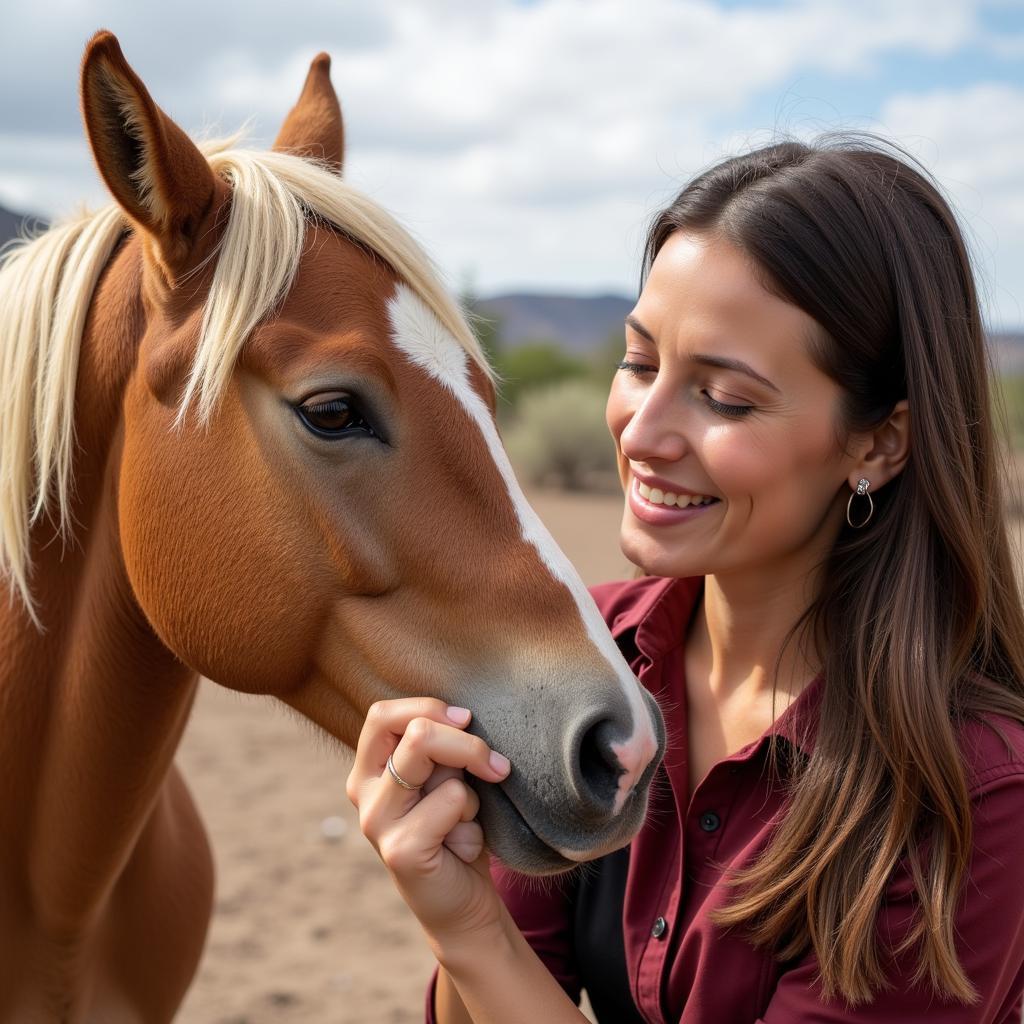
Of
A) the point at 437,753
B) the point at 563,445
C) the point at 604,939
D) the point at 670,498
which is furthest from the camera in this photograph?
the point at 563,445

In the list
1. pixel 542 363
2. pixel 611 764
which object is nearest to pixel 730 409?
pixel 611 764

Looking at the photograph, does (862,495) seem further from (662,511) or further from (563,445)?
(563,445)

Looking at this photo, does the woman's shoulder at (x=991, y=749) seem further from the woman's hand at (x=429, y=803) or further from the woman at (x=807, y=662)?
the woman's hand at (x=429, y=803)

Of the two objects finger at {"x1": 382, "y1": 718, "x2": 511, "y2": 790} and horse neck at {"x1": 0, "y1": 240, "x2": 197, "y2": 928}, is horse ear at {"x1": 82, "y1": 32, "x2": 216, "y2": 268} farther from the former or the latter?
finger at {"x1": 382, "y1": 718, "x2": 511, "y2": 790}

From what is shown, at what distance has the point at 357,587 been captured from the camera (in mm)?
1772

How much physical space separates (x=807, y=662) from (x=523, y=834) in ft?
2.33

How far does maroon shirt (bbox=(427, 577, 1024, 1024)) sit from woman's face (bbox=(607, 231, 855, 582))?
1.05 ft

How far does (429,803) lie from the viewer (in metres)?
1.61

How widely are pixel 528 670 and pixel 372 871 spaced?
156 inches

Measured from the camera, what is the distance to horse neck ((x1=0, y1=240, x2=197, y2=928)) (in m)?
1.98

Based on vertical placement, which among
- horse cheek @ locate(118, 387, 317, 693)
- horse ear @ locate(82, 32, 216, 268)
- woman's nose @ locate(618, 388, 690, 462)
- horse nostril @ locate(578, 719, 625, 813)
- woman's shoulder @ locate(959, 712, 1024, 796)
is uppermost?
horse ear @ locate(82, 32, 216, 268)

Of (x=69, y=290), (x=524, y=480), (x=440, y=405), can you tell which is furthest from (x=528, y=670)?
(x=524, y=480)

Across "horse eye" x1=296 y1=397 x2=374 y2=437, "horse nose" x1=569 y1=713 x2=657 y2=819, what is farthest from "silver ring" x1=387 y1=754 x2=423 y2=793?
"horse eye" x1=296 y1=397 x2=374 y2=437

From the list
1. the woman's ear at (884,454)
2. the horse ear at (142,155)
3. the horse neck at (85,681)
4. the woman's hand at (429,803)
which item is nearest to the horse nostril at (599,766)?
the woman's hand at (429,803)
